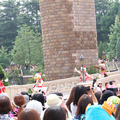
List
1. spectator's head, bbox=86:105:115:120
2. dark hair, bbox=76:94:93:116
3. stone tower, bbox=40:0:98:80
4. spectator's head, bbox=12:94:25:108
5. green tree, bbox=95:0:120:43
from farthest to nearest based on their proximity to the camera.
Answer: green tree, bbox=95:0:120:43, stone tower, bbox=40:0:98:80, spectator's head, bbox=12:94:25:108, dark hair, bbox=76:94:93:116, spectator's head, bbox=86:105:115:120

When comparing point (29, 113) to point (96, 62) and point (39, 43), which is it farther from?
point (39, 43)

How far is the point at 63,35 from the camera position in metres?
25.0

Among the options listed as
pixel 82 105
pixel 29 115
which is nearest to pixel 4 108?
pixel 82 105

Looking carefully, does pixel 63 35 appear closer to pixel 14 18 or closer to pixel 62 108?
pixel 62 108

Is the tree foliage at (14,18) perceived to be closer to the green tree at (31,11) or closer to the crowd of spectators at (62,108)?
the green tree at (31,11)

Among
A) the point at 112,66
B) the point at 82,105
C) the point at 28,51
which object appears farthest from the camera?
the point at 28,51

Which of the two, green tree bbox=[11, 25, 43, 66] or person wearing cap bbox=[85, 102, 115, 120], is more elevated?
person wearing cap bbox=[85, 102, 115, 120]

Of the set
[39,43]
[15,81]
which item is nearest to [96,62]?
[15,81]

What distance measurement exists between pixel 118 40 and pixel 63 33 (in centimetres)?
Answer: 2523

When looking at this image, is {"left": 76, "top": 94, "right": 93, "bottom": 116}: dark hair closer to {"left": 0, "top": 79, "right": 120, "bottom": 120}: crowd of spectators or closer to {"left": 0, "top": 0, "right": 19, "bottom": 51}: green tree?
{"left": 0, "top": 79, "right": 120, "bottom": 120}: crowd of spectators

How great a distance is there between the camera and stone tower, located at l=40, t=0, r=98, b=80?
82.0 ft

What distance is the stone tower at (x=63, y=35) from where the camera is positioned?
25.0 metres

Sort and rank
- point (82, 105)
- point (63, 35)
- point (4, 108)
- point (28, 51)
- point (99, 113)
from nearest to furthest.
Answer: point (99, 113), point (82, 105), point (4, 108), point (63, 35), point (28, 51)

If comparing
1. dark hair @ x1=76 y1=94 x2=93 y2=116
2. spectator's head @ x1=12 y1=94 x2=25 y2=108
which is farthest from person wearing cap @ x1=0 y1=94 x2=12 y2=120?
dark hair @ x1=76 y1=94 x2=93 y2=116
